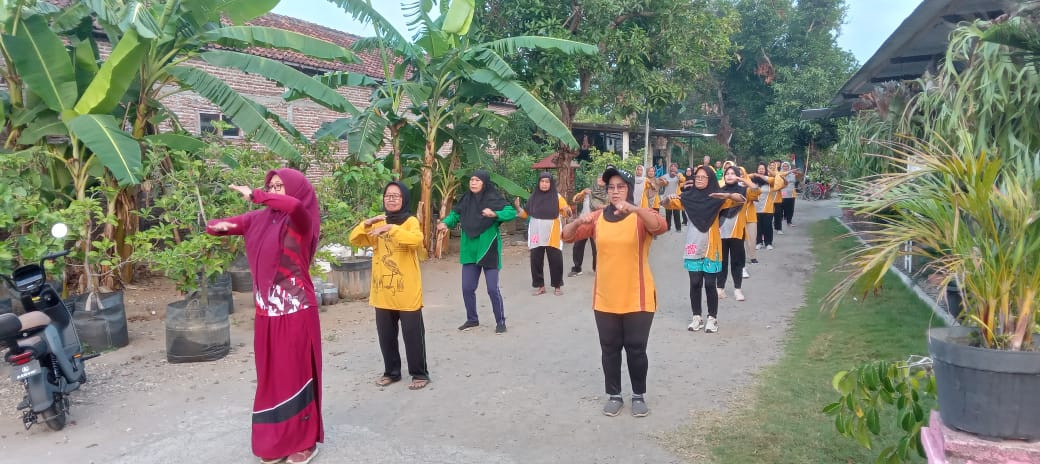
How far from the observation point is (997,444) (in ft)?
9.61

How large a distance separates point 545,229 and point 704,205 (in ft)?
9.81

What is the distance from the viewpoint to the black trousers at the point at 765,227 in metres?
13.8

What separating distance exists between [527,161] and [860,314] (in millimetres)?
8961

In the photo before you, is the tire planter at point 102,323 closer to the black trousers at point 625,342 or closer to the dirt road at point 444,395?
the dirt road at point 444,395

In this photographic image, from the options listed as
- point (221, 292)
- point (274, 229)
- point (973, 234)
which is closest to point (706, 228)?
point (973, 234)

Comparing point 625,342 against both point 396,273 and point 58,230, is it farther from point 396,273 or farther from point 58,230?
point 58,230

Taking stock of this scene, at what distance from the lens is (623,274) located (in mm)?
5035

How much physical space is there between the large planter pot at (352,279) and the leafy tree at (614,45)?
5830mm

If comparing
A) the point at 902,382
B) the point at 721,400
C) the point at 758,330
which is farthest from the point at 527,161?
the point at 902,382

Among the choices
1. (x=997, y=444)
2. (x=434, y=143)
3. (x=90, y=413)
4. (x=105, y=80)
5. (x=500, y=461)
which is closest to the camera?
(x=997, y=444)

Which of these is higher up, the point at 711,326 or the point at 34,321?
the point at 34,321

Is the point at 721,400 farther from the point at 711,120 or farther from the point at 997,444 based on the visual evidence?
the point at 711,120

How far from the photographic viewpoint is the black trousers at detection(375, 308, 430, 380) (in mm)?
5781

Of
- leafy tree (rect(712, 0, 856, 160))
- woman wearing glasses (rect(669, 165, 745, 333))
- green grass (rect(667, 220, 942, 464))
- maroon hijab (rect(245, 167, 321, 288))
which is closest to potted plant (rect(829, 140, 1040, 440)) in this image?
green grass (rect(667, 220, 942, 464))
